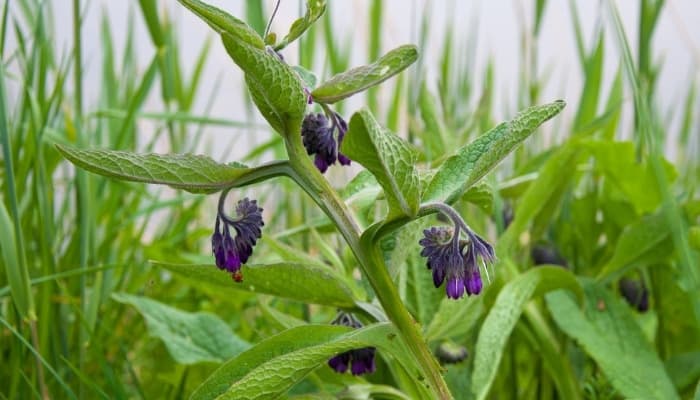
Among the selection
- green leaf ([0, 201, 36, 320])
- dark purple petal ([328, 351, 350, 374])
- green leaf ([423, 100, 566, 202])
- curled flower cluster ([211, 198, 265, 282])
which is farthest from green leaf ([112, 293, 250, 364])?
green leaf ([423, 100, 566, 202])

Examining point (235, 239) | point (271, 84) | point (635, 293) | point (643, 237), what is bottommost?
point (635, 293)

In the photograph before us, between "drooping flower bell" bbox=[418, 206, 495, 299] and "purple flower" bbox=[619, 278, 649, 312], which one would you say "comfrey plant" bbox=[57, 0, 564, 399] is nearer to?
"drooping flower bell" bbox=[418, 206, 495, 299]

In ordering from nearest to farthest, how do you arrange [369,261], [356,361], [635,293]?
[369,261]
[356,361]
[635,293]

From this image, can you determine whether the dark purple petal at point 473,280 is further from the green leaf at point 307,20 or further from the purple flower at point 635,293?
the purple flower at point 635,293

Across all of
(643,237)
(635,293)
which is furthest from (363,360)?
(635,293)

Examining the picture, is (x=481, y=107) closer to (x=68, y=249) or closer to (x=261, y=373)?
(x=68, y=249)

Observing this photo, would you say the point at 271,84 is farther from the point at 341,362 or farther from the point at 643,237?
the point at 643,237
